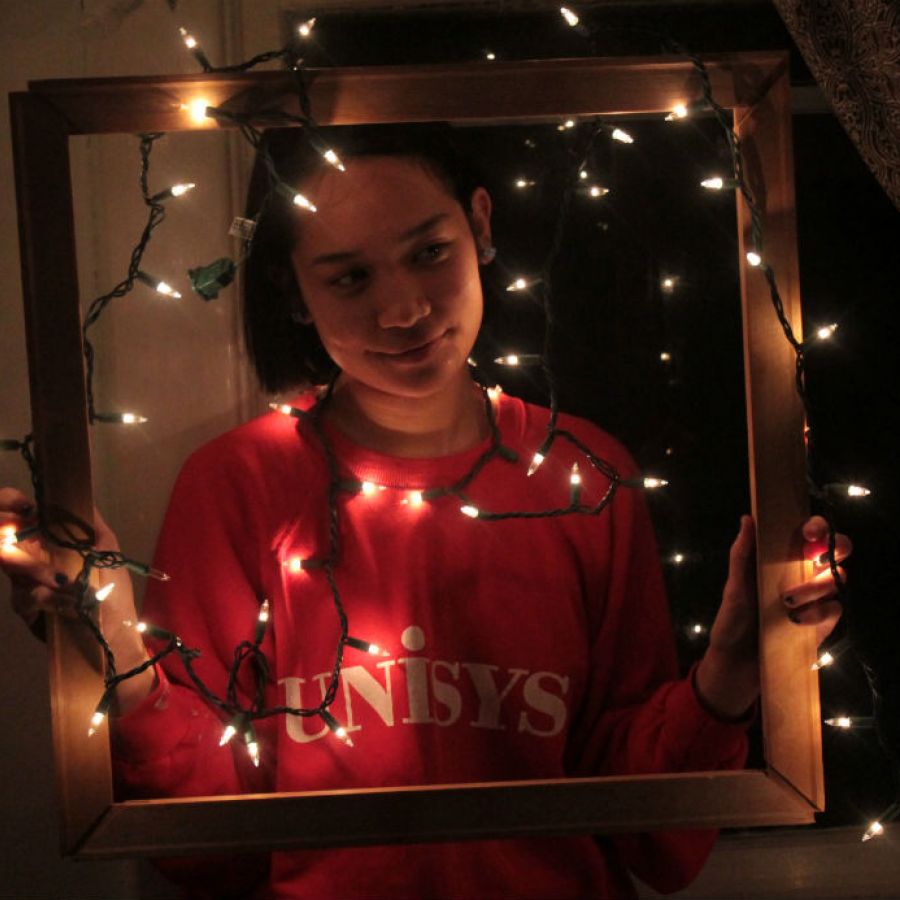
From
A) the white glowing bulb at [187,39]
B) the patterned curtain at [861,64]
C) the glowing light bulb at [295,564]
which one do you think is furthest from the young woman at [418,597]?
the patterned curtain at [861,64]

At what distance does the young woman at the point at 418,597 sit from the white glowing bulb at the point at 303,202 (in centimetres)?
2

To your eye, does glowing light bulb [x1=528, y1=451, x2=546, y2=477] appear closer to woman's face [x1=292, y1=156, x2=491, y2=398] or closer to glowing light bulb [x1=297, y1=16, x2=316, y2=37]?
woman's face [x1=292, y1=156, x2=491, y2=398]

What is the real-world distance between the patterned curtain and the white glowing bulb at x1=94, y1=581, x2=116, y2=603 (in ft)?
2.50

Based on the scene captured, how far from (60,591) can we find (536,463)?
16.7 inches

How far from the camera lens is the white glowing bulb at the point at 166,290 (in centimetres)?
87

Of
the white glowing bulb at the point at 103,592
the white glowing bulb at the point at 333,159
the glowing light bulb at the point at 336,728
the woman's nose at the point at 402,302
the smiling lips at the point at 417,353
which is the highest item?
the white glowing bulb at the point at 333,159

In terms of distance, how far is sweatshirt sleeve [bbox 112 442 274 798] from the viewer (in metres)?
0.86

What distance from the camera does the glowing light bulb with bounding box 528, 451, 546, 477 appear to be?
876mm

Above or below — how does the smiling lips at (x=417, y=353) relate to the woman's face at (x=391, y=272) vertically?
below

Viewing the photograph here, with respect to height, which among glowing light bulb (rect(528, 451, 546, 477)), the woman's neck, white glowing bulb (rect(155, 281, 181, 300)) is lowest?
glowing light bulb (rect(528, 451, 546, 477))

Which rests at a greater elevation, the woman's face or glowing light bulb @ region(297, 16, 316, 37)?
glowing light bulb @ region(297, 16, 316, 37)

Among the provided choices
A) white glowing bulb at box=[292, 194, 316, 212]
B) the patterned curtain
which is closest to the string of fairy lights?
white glowing bulb at box=[292, 194, 316, 212]

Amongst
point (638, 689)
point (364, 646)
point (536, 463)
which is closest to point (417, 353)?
point (536, 463)

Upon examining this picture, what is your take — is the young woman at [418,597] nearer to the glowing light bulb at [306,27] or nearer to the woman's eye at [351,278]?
the woman's eye at [351,278]
